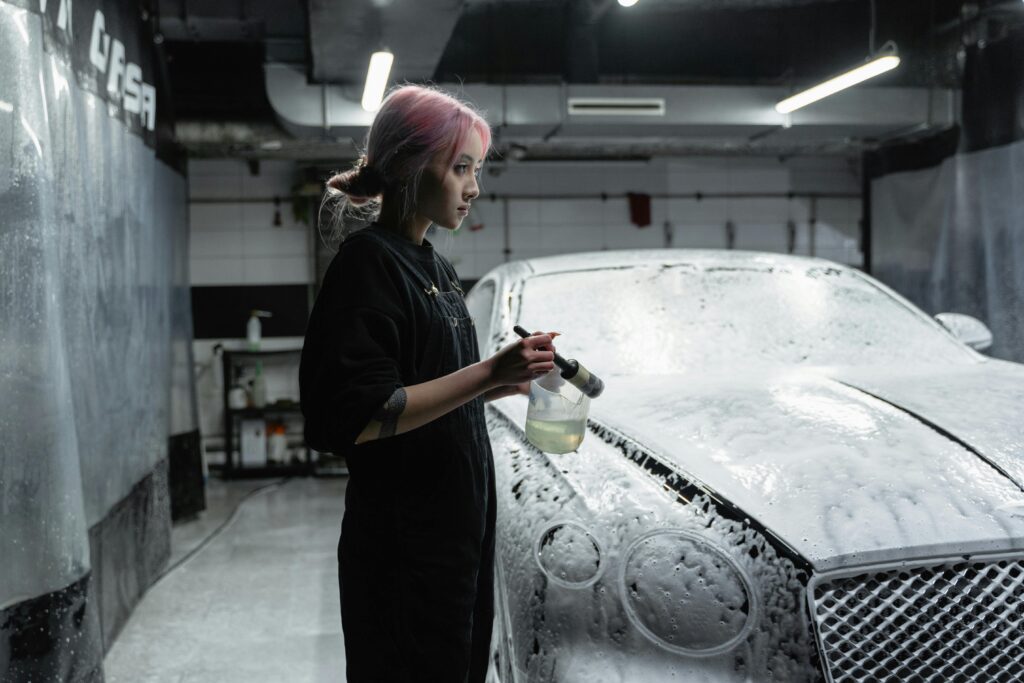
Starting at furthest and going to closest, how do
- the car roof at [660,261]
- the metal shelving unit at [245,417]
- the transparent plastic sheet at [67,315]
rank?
the metal shelving unit at [245,417], the car roof at [660,261], the transparent plastic sheet at [67,315]

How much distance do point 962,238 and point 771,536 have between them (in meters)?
5.50

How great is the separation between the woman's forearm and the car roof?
1.55 m

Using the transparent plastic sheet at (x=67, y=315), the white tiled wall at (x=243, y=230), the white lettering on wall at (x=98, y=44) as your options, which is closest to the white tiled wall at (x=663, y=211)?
the white tiled wall at (x=243, y=230)

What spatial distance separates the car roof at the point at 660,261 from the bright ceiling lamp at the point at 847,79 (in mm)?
2450

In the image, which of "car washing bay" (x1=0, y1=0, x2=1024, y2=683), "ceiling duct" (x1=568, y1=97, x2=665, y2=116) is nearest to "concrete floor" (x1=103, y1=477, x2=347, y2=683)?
"car washing bay" (x1=0, y1=0, x2=1024, y2=683)

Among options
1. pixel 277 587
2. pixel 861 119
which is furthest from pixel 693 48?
pixel 277 587

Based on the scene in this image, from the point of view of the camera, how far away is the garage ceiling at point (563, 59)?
215 inches

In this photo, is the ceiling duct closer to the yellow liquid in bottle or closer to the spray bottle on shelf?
the spray bottle on shelf

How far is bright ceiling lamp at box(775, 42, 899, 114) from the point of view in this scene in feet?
15.5

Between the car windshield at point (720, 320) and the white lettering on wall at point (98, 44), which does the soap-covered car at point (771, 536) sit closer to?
the car windshield at point (720, 320)

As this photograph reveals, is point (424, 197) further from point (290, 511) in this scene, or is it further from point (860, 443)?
point (290, 511)

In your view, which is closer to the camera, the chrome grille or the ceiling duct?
the chrome grille

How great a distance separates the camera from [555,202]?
A: 8.16 m

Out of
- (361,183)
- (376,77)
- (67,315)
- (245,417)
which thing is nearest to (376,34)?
(376,77)
